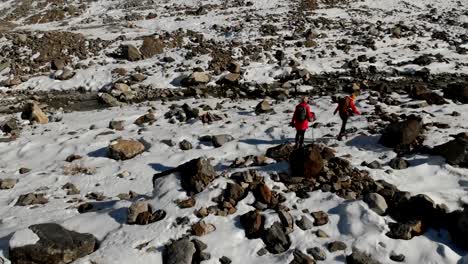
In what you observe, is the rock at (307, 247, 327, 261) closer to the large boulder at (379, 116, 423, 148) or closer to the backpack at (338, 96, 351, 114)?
the large boulder at (379, 116, 423, 148)

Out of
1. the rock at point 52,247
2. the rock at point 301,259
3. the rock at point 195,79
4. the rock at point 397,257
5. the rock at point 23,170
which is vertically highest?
the rock at point 52,247

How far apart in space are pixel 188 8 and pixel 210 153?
87.1 ft

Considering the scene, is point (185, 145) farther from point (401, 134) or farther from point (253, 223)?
point (401, 134)

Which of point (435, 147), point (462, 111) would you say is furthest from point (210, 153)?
point (462, 111)

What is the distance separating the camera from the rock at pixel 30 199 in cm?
1269

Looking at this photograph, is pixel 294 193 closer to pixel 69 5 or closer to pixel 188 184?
pixel 188 184

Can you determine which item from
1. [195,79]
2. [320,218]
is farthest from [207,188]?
[195,79]

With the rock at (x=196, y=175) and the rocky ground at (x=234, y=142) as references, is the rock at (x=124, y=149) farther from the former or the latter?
the rock at (x=196, y=175)

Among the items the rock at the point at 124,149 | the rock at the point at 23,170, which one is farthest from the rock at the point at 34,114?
the rock at the point at 124,149

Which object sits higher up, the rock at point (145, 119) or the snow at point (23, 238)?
the snow at point (23, 238)

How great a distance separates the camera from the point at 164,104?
71.4 feet

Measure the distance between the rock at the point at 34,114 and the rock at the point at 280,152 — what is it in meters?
11.0

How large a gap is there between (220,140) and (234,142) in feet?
1.66

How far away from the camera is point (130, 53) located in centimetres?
2761
